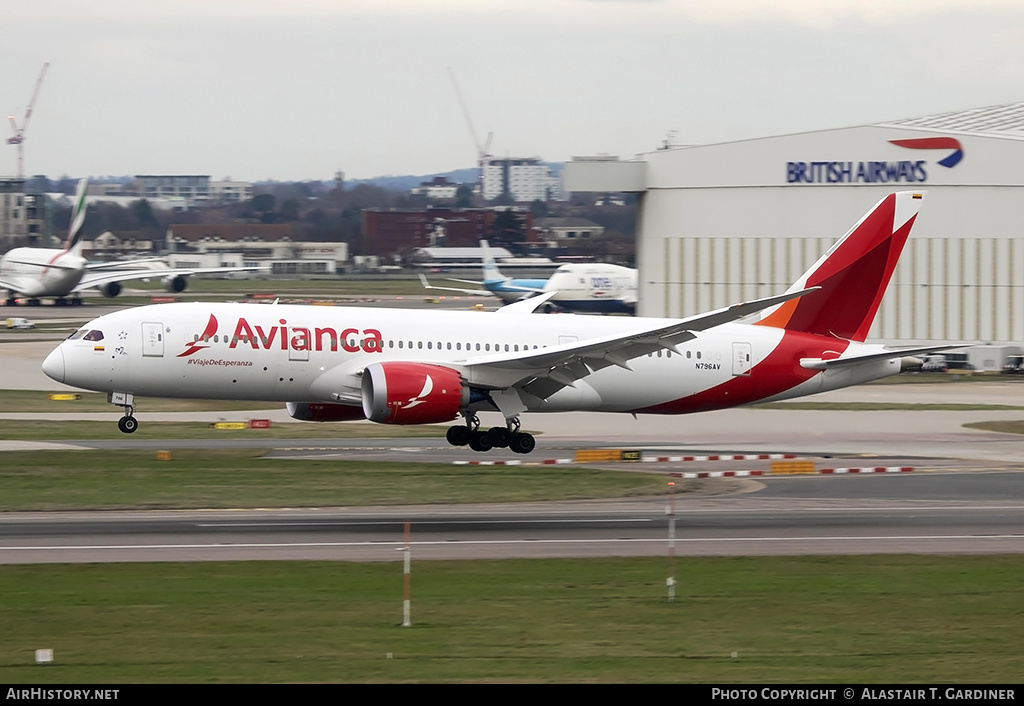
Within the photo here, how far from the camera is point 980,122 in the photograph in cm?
7325

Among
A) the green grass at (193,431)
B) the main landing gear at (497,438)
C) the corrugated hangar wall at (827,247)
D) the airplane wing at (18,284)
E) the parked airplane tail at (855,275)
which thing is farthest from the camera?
the airplane wing at (18,284)

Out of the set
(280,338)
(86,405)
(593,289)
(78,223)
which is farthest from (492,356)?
(78,223)

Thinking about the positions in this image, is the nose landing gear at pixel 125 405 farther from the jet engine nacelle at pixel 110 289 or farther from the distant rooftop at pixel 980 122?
the jet engine nacelle at pixel 110 289

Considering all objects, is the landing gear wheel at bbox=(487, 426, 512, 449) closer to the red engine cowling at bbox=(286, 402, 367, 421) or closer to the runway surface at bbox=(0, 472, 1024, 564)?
the red engine cowling at bbox=(286, 402, 367, 421)

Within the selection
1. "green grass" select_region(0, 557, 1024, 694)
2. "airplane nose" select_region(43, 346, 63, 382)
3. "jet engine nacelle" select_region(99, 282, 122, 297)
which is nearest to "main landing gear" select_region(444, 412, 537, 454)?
"airplane nose" select_region(43, 346, 63, 382)

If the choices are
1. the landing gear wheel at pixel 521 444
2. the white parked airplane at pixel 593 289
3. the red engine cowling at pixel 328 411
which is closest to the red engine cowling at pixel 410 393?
the red engine cowling at pixel 328 411

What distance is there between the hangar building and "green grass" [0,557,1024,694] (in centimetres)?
4717

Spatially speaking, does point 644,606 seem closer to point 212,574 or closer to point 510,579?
point 510,579

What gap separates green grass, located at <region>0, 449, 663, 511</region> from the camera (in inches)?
1116

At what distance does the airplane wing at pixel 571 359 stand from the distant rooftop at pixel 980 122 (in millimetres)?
38486

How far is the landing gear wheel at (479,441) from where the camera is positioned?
1455 inches

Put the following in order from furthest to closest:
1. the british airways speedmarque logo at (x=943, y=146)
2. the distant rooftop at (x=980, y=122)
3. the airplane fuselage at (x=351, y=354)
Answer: the distant rooftop at (x=980, y=122), the british airways speedmarque logo at (x=943, y=146), the airplane fuselage at (x=351, y=354)

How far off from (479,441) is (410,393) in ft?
14.0

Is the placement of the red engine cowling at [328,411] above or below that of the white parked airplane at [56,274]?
below
